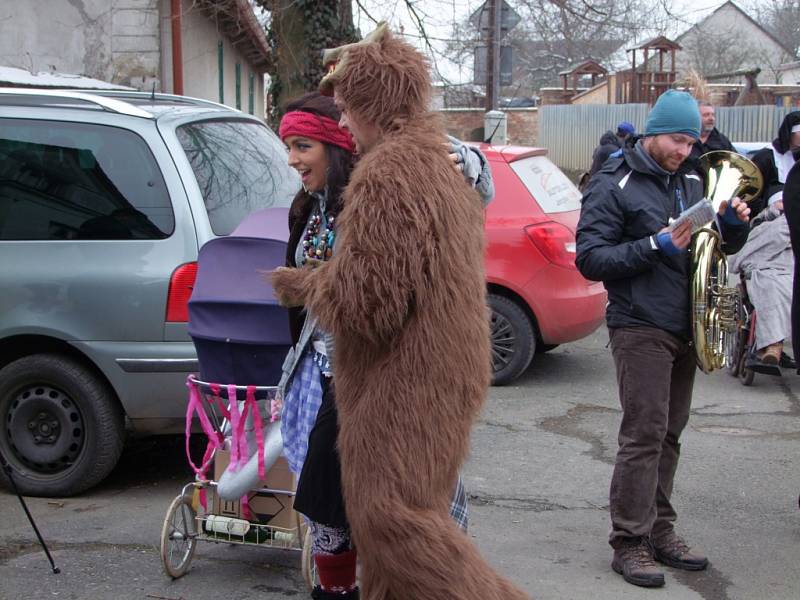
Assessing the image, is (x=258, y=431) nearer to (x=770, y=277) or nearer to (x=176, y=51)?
(x=770, y=277)

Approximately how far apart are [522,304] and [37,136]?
12.8ft

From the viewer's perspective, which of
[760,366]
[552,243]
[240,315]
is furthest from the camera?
[760,366]

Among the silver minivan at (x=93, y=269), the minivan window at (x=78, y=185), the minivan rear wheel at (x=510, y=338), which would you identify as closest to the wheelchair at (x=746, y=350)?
the minivan rear wheel at (x=510, y=338)

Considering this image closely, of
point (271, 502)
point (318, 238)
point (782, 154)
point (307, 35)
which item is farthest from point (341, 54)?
point (307, 35)

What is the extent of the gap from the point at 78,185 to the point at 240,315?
1.76 meters

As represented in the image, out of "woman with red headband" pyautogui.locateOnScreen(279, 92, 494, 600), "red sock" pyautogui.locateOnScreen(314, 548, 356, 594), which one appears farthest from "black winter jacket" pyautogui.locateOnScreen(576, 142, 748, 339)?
"red sock" pyautogui.locateOnScreen(314, 548, 356, 594)

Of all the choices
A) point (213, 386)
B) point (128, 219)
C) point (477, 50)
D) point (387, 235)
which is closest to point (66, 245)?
point (128, 219)

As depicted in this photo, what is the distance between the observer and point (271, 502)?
4.24m

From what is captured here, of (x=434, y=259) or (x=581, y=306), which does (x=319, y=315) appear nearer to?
(x=434, y=259)

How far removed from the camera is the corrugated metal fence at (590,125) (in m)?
25.1

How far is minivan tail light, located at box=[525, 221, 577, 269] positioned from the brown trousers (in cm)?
330

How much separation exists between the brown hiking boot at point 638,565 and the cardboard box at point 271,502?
4.62 feet

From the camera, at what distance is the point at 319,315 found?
286 cm

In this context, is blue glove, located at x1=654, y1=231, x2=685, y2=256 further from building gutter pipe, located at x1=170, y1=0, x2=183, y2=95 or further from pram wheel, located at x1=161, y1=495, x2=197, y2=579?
building gutter pipe, located at x1=170, y1=0, x2=183, y2=95
